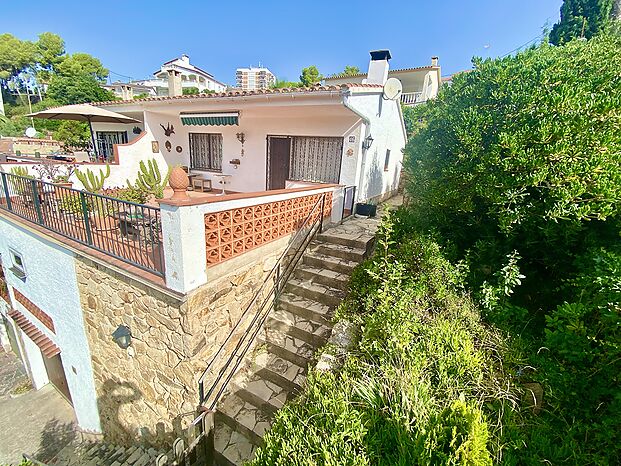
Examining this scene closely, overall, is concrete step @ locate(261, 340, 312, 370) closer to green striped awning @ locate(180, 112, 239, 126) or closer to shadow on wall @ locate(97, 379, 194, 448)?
shadow on wall @ locate(97, 379, 194, 448)

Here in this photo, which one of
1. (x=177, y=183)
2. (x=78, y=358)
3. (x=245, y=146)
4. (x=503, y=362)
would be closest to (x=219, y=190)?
(x=245, y=146)

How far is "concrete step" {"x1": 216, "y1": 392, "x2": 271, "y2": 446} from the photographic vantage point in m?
4.43

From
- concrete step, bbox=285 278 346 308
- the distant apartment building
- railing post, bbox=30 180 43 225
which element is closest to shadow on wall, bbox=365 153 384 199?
concrete step, bbox=285 278 346 308

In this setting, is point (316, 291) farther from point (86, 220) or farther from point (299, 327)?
point (86, 220)

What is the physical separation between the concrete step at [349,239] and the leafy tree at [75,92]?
4416 centimetres

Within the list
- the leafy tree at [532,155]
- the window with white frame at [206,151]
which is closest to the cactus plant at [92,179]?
the window with white frame at [206,151]

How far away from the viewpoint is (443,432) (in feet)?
8.32

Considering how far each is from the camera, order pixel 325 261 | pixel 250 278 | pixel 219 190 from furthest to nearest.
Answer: pixel 219 190, pixel 325 261, pixel 250 278

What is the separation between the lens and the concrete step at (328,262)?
629cm

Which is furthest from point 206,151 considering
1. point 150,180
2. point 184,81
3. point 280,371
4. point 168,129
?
point 184,81

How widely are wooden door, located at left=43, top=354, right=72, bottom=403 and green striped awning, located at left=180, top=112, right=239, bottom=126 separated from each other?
Answer: 893 cm

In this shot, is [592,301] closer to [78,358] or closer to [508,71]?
[508,71]

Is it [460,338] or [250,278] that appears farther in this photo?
[250,278]

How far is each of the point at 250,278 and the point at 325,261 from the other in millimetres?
1902
